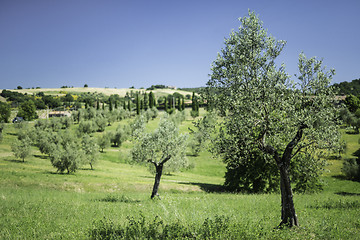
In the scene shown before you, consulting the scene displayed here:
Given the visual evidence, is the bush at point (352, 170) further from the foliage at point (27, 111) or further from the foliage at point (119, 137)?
the foliage at point (27, 111)

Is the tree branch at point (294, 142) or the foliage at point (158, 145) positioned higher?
the tree branch at point (294, 142)

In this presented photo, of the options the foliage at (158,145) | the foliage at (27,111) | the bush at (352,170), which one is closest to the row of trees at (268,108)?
the foliage at (158,145)

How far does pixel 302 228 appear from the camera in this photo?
11438 millimetres

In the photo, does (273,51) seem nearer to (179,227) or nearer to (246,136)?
(246,136)

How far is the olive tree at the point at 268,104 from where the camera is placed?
1152cm

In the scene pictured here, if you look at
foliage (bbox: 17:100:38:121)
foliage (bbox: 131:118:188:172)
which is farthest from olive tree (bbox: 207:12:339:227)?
foliage (bbox: 17:100:38:121)

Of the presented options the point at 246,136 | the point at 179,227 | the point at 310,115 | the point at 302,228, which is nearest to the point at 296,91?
the point at 310,115

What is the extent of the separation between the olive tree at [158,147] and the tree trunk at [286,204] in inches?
540

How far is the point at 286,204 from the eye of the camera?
12180 millimetres

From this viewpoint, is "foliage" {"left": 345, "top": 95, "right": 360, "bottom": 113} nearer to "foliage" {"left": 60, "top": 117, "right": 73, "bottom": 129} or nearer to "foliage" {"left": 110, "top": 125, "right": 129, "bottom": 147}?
"foliage" {"left": 110, "top": 125, "right": 129, "bottom": 147}

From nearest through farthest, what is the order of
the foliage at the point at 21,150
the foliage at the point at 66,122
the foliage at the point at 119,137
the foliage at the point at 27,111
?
the foliage at the point at 21,150, the foliage at the point at 119,137, the foliage at the point at 66,122, the foliage at the point at 27,111

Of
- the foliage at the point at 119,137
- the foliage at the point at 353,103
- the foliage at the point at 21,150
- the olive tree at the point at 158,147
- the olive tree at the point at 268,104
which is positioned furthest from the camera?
the foliage at the point at 353,103

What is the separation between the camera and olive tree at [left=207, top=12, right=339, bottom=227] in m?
11.5

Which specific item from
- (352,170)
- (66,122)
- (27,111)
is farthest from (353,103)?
(27,111)
